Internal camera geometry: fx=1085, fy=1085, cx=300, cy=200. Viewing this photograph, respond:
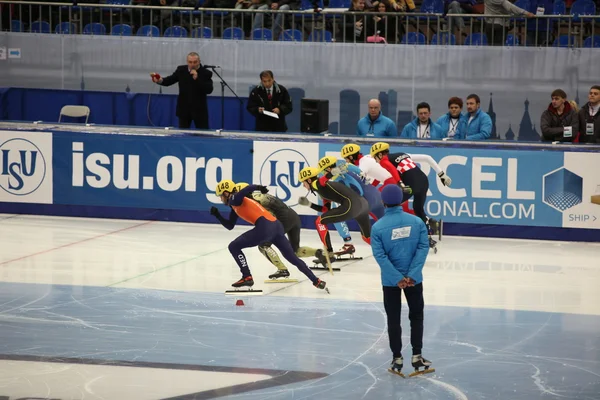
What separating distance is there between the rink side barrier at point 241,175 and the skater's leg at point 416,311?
698 cm

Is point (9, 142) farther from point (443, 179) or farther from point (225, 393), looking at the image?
point (225, 393)

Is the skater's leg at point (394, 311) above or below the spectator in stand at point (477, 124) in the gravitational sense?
below

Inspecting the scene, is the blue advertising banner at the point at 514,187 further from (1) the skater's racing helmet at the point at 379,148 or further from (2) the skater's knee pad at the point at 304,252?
(2) the skater's knee pad at the point at 304,252

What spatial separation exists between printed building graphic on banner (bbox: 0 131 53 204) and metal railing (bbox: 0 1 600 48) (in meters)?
3.86

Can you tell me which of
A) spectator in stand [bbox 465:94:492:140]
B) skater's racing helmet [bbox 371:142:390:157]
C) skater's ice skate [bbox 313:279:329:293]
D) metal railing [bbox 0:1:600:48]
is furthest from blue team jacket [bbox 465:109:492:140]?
skater's ice skate [bbox 313:279:329:293]

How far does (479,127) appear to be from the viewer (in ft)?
52.5

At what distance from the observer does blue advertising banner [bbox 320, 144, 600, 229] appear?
15.3m

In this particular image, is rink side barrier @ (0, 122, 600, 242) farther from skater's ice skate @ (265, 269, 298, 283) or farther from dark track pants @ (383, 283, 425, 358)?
dark track pants @ (383, 283, 425, 358)

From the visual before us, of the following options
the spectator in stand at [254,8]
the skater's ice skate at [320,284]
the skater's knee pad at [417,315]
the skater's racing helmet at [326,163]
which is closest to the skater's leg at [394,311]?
the skater's knee pad at [417,315]

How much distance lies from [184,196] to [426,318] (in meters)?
6.48

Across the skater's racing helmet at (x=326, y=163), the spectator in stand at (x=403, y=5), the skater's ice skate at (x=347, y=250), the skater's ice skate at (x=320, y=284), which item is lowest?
the skater's ice skate at (x=320, y=284)

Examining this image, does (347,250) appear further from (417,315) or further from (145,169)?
(417,315)

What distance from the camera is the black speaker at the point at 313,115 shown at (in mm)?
17000

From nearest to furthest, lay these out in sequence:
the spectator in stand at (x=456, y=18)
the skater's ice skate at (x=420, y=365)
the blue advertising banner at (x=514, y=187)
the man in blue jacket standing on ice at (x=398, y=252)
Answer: the man in blue jacket standing on ice at (x=398, y=252)
the skater's ice skate at (x=420, y=365)
the blue advertising banner at (x=514, y=187)
the spectator in stand at (x=456, y=18)
